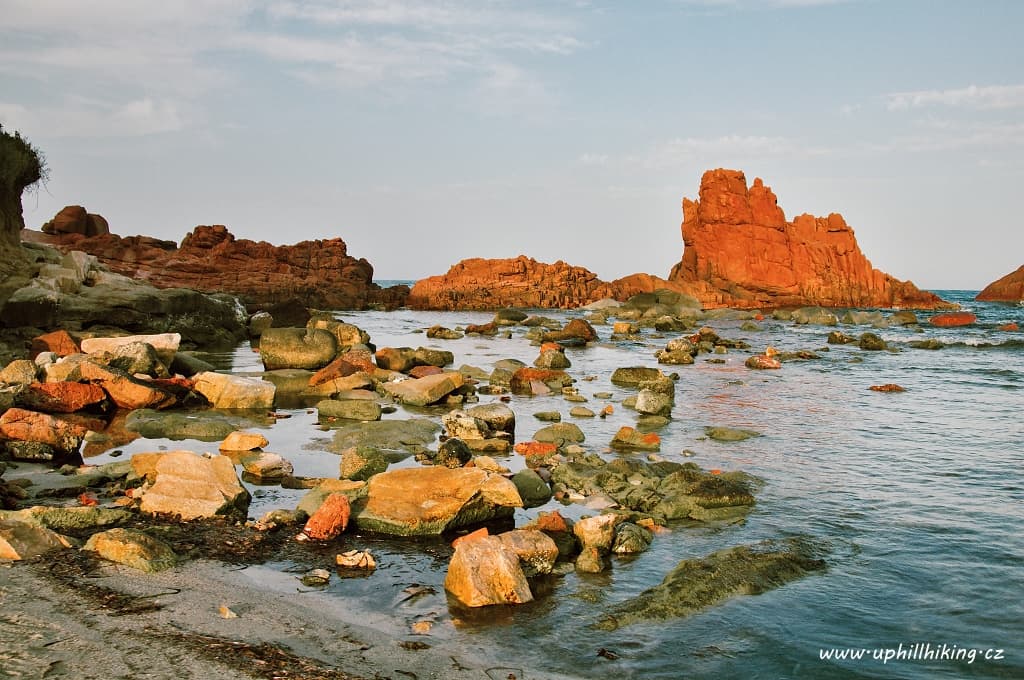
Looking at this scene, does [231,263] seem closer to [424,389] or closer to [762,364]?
[762,364]

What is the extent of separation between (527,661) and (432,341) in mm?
32914

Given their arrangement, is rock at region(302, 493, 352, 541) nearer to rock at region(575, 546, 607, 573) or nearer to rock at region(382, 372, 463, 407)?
rock at region(575, 546, 607, 573)

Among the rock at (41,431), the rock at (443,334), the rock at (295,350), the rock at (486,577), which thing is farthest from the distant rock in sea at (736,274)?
the rock at (486,577)

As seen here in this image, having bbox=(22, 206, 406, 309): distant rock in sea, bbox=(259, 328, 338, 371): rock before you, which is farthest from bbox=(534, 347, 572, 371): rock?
bbox=(22, 206, 406, 309): distant rock in sea

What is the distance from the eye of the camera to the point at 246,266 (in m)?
66.1

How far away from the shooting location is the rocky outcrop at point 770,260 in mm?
83625

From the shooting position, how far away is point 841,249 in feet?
284

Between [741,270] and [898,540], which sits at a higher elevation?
[741,270]

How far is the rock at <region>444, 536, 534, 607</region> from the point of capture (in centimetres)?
653

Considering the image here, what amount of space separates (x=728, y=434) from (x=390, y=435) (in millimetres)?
6467

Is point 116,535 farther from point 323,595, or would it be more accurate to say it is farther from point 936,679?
point 936,679

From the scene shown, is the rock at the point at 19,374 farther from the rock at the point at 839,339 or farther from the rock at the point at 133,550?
the rock at the point at 839,339

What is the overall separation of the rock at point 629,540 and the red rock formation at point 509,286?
74.4 meters

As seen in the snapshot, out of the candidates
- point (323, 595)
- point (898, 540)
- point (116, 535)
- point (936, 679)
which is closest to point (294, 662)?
point (323, 595)
